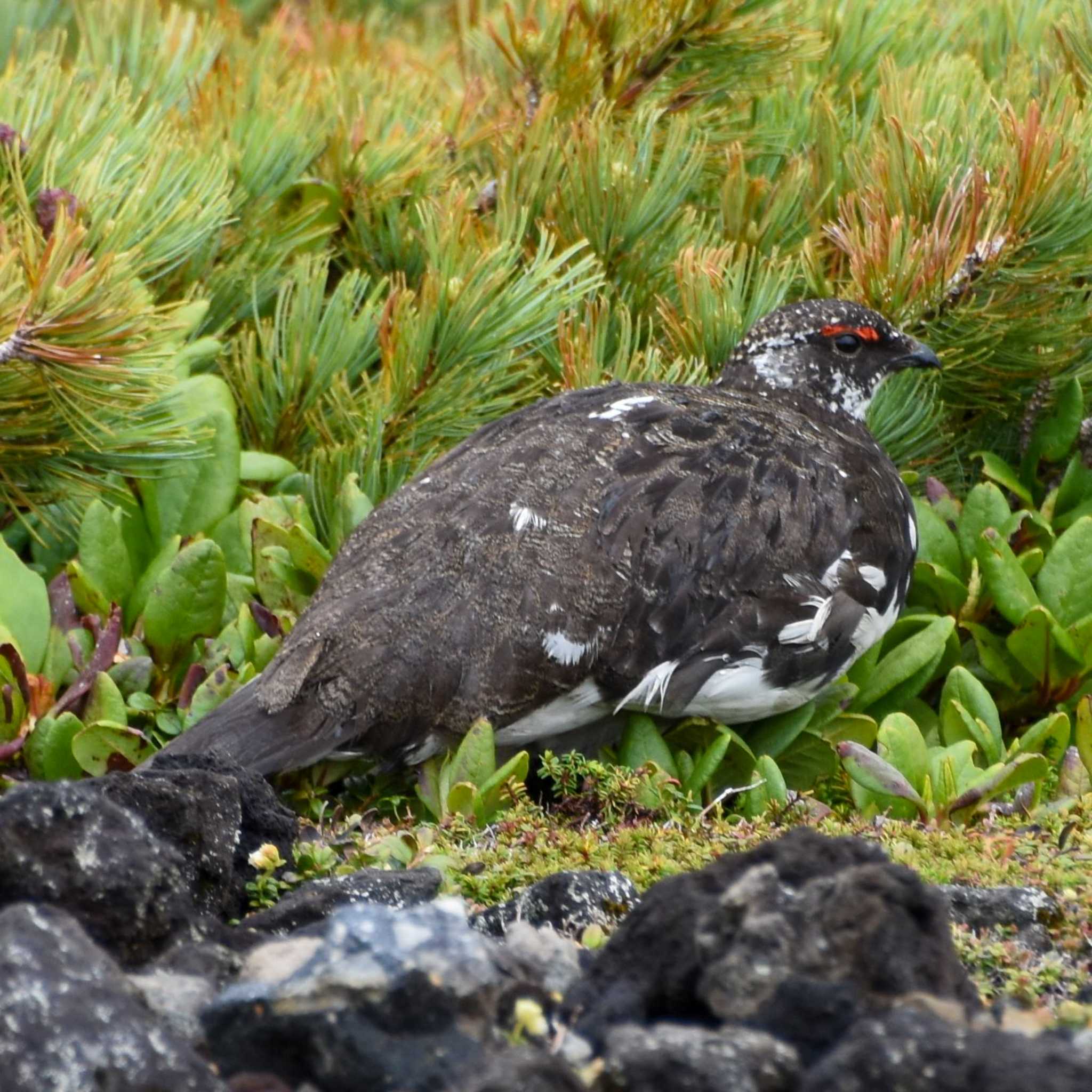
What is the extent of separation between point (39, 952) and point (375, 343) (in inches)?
148

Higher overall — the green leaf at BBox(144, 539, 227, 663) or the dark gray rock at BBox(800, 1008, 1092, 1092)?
the dark gray rock at BBox(800, 1008, 1092, 1092)

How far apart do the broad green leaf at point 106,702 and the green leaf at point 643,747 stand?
1.42 m

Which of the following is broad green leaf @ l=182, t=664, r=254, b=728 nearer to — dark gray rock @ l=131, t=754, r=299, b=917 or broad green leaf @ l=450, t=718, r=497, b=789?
broad green leaf @ l=450, t=718, r=497, b=789

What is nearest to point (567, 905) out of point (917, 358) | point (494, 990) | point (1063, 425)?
point (494, 990)

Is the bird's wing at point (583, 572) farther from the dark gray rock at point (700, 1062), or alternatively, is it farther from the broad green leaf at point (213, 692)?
the dark gray rock at point (700, 1062)

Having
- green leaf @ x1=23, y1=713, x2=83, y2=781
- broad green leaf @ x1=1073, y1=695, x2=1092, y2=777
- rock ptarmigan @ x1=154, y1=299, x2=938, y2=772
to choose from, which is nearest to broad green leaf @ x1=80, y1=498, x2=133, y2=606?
green leaf @ x1=23, y1=713, x2=83, y2=781

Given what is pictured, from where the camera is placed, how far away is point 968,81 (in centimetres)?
655

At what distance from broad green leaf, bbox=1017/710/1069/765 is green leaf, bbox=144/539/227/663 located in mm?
2351

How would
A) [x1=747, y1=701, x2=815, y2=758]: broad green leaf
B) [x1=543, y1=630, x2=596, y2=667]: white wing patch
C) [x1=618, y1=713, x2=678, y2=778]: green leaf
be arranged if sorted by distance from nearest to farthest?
[x1=543, y1=630, x2=596, y2=667]: white wing patch, [x1=618, y1=713, x2=678, y2=778]: green leaf, [x1=747, y1=701, x2=815, y2=758]: broad green leaf

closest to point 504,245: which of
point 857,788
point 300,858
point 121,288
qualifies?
point 121,288

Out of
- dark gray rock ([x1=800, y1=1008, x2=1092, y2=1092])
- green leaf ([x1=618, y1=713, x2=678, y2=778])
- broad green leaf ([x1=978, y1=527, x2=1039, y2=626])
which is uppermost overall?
dark gray rock ([x1=800, y1=1008, x2=1092, y2=1092])

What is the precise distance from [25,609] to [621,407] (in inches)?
72.3

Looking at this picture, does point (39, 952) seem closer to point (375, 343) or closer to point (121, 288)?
point (121, 288)

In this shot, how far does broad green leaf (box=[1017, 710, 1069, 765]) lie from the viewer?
4250 mm
